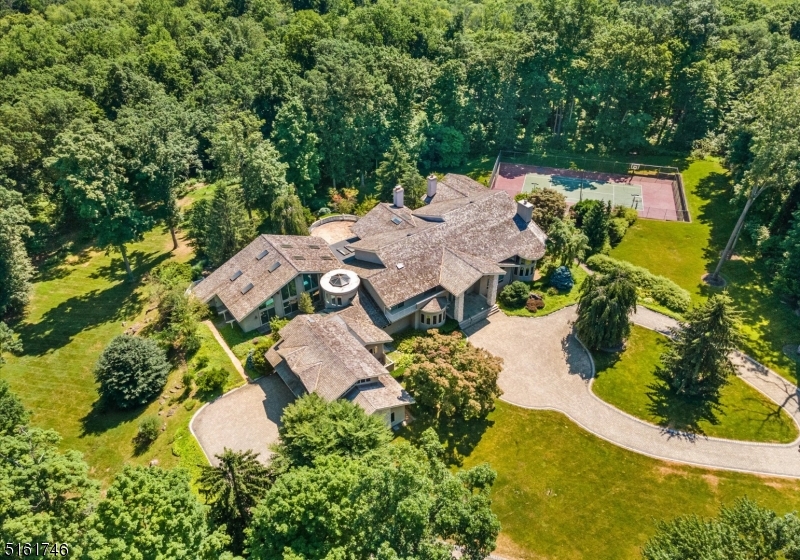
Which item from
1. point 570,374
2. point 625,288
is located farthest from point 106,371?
point 625,288

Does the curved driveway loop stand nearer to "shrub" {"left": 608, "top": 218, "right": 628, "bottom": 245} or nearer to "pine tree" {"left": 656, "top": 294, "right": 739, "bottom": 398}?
"pine tree" {"left": 656, "top": 294, "right": 739, "bottom": 398}

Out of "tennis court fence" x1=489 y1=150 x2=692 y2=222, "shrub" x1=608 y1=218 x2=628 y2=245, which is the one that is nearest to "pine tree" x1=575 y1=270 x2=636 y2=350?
"shrub" x1=608 y1=218 x2=628 y2=245

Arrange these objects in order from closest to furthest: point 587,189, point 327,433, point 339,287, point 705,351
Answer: point 327,433, point 705,351, point 339,287, point 587,189

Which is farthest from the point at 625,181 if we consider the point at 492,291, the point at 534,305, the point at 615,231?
the point at 492,291

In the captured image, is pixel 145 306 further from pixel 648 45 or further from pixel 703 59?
pixel 703 59

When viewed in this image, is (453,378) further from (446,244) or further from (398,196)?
(398,196)

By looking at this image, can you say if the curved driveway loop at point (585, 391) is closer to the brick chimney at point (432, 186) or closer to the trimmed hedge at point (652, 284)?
the trimmed hedge at point (652, 284)
